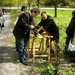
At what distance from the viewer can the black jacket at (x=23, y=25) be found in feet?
28.9

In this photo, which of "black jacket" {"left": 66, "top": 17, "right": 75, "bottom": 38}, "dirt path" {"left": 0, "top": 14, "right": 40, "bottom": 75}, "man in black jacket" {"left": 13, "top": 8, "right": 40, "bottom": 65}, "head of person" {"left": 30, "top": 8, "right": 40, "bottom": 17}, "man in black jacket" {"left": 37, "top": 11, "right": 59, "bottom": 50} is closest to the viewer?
"dirt path" {"left": 0, "top": 14, "right": 40, "bottom": 75}

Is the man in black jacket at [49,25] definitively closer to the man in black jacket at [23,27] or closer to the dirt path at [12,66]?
the man in black jacket at [23,27]

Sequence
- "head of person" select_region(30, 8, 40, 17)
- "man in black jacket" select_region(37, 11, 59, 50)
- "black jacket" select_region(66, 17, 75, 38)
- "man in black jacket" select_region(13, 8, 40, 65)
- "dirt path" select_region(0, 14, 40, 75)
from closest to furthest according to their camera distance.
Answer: "dirt path" select_region(0, 14, 40, 75)
"head of person" select_region(30, 8, 40, 17)
"man in black jacket" select_region(13, 8, 40, 65)
"black jacket" select_region(66, 17, 75, 38)
"man in black jacket" select_region(37, 11, 59, 50)

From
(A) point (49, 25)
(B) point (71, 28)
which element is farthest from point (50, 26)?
(B) point (71, 28)

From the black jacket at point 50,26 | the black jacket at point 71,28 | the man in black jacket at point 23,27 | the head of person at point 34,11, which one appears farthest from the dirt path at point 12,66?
the black jacket at point 71,28

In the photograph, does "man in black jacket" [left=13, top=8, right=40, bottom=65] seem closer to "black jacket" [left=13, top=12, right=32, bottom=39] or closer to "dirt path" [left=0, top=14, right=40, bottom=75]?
"black jacket" [left=13, top=12, right=32, bottom=39]

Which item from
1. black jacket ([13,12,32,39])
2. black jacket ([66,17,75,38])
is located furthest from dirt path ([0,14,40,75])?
black jacket ([66,17,75,38])

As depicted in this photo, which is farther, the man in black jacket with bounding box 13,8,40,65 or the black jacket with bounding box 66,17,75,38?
the black jacket with bounding box 66,17,75,38

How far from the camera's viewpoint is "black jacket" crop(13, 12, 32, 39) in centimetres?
881

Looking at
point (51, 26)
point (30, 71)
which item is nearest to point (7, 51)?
point (51, 26)

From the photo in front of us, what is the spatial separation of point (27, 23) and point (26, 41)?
102 centimetres

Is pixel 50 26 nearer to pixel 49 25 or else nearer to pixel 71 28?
pixel 49 25

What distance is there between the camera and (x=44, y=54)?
404 inches

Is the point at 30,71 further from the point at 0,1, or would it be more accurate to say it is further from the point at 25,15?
the point at 0,1
